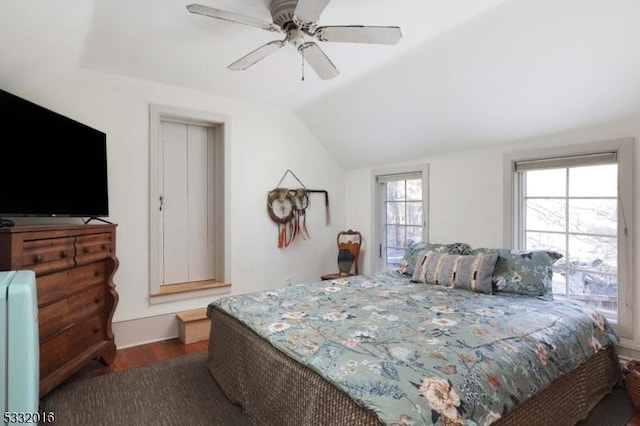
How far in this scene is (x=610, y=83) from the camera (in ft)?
7.17

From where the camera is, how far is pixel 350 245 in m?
4.33

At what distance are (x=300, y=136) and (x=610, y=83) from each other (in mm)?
2951

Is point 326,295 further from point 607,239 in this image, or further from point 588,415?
point 607,239

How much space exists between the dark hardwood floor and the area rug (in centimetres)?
14

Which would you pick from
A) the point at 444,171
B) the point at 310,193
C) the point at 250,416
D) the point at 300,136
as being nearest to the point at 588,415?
the point at 250,416

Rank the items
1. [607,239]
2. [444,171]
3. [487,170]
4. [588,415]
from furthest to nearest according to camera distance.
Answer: [444,171] → [487,170] → [607,239] → [588,415]

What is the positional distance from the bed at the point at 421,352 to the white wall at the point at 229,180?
122cm

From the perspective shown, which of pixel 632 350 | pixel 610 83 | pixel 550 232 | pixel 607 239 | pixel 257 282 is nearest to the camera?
pixel 610 83

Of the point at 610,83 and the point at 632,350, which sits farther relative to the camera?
the point at 632,350

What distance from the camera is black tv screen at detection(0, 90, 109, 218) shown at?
1954 millimetres

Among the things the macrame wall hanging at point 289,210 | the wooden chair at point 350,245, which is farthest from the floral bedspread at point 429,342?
the wooden chair at point 350,245

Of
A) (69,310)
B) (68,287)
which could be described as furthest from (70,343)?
(68,287)

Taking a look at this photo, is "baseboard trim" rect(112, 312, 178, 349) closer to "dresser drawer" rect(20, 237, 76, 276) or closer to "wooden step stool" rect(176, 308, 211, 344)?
"wooden step stool" rect(176, 308, 211, 344)

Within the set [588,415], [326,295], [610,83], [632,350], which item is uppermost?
[610,83]
